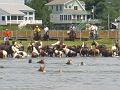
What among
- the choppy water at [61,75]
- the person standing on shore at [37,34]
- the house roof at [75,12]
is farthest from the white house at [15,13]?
the choppy water at [61,75]

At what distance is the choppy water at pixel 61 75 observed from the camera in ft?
103

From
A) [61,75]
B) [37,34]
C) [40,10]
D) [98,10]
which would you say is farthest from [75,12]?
[61,75]

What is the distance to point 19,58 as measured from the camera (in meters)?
48.7

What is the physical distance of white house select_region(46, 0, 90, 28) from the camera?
140 meters

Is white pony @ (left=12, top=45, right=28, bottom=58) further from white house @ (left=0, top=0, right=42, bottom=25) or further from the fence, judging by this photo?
white house @ (left=0, top=0, right=42, bottom=25)

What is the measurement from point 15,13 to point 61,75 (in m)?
91.7

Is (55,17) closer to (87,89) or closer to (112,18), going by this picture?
(112,18)

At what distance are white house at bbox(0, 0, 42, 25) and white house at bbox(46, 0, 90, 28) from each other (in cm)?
694

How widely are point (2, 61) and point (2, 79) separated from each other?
469 inches

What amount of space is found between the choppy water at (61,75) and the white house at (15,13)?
79.0 m

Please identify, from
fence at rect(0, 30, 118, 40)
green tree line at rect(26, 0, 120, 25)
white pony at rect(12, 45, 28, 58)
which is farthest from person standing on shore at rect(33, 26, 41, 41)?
green tree line at rect(26, 0, 120, 25)

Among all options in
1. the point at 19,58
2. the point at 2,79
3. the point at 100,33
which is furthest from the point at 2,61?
the point at 100,33

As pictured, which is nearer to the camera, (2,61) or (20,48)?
(2,61)

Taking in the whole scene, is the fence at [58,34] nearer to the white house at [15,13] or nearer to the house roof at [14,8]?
the white house at [15,13]
